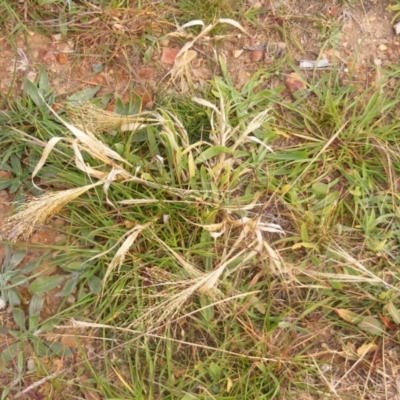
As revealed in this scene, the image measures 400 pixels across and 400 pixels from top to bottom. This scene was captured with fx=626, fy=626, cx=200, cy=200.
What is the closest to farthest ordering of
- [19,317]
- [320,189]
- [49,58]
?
1. [19,317]
2. [320,189]
3. [49,58]

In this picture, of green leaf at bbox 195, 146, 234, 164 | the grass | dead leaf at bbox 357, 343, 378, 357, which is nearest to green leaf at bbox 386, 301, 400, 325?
the grass

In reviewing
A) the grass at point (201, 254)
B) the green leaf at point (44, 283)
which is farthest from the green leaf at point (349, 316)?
the green leaf at point (44, 283)

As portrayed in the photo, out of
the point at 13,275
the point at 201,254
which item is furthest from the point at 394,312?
the point at 13,275

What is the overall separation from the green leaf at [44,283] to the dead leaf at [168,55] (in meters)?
0.84

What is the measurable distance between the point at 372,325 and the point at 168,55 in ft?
3.81

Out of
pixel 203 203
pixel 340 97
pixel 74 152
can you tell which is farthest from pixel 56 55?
pixel 340 97

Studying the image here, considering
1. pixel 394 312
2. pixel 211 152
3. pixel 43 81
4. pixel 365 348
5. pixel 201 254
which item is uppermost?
pixel 43 81

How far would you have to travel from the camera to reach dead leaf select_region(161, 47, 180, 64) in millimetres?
2232

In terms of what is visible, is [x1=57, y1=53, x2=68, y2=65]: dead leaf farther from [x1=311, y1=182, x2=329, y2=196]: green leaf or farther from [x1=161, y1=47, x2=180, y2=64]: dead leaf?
[x1=311, y1=182, x2=329, y2=196]: green leaf

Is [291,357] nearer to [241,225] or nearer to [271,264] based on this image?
[271,264]

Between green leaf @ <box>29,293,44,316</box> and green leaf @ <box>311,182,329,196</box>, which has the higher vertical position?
green leaf @ <box>311,182,329,196</box>

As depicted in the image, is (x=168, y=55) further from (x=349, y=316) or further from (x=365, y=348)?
(x=365, y=348)

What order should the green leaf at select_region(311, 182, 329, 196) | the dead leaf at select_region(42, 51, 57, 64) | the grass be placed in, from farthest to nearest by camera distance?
1. the dead leaf at select_region(42, 51, 57, 64)
2. the green leaf at select_region(311, 182, 329, 196)
3. the grass

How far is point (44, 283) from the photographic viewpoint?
202 centimetres
